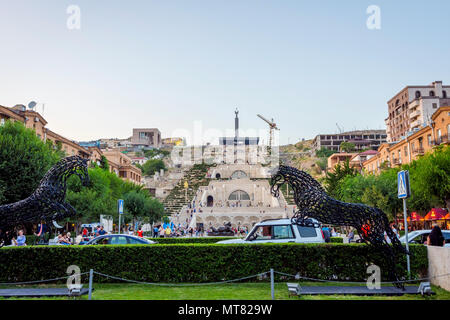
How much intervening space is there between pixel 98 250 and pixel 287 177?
6.55 meters

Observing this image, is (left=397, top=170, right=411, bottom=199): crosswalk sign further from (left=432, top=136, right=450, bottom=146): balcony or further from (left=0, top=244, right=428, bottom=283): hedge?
(left=432, top=136, right=450, bottom=146): balcony

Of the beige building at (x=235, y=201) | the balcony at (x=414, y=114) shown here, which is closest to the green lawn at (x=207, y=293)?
the beige building at (x=235, y=201)

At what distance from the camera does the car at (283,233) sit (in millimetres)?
13320

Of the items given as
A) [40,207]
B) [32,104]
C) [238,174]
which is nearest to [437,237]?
[40,207]

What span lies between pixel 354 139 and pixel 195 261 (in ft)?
461

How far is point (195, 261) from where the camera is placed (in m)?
12.0

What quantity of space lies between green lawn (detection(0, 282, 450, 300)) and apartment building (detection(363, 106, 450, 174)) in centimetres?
3667

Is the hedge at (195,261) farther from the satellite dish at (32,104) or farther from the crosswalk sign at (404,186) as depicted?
the satellite dish at (32,104)

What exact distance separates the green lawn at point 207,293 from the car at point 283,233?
6.48 ft

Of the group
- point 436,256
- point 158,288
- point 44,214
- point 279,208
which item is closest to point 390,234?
point 436,256

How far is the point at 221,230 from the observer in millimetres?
36688

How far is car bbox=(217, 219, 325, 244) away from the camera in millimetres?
13320

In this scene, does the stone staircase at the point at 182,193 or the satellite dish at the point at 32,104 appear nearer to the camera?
the satellite dish at the point at 32,104
